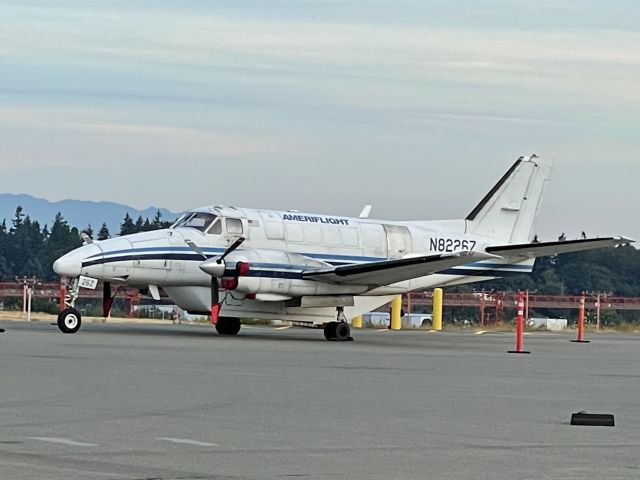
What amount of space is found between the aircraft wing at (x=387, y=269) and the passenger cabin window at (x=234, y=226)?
1.68 m

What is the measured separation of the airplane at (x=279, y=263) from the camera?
29.7 m

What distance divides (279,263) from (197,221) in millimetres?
1985

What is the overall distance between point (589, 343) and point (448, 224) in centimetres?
504

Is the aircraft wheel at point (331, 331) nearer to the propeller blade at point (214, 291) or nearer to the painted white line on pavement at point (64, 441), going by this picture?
the propeller blade at point (214, 291)

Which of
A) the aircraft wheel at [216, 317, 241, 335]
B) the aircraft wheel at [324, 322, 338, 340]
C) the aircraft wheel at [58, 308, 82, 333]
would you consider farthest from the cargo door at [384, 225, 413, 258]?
the aircraft wheel at [58, 308, 82, 333]

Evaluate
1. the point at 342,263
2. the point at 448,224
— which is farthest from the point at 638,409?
the point at 448,224

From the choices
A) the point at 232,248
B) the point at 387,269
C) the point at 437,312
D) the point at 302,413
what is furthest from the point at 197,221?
the point at 302,413

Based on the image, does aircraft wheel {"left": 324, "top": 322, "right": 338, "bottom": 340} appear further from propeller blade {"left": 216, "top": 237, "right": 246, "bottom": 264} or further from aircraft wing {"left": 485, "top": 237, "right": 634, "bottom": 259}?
aircraft wing {"left": 485, "top": 237, "right": 634, "bottom": 259}

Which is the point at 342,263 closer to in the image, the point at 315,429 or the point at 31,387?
the point at 31,387

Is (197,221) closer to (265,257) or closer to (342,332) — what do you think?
(265,257)

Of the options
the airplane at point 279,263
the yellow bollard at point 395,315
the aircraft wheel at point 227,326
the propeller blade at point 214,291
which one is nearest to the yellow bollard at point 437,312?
the yellow bollard at point 395,315

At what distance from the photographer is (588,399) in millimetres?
16250

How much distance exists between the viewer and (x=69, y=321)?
28906mm

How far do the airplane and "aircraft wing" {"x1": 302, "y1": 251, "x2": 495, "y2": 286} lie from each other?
0.02m
